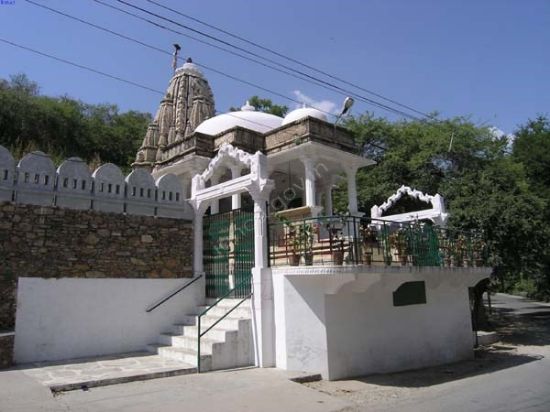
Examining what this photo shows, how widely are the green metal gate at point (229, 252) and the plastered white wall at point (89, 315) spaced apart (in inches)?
30.7

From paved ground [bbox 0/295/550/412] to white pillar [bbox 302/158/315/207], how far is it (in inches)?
227

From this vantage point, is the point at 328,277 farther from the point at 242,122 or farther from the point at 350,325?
the point at 242,122

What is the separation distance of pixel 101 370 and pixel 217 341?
2.17 metres

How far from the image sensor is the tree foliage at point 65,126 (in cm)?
3070

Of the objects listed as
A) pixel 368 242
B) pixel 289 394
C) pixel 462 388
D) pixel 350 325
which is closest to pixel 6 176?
pixel 289 394

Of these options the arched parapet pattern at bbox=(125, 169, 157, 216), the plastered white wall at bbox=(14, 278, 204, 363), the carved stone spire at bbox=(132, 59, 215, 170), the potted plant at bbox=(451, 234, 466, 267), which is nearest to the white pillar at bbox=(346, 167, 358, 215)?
the potted plant at bbox=(451, 234, 466, 267)

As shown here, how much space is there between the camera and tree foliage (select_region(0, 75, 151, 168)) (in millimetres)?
30703

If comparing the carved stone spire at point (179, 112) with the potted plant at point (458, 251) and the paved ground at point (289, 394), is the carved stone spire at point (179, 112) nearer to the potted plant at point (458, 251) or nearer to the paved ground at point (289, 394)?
the potted plant at point (458, 251)

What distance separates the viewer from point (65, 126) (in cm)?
3347

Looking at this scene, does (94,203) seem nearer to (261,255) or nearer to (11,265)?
(11,265)

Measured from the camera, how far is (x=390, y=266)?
29.6 feet

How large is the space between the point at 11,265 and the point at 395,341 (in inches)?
315

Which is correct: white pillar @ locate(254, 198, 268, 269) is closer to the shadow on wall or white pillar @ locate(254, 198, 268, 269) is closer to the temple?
the temple

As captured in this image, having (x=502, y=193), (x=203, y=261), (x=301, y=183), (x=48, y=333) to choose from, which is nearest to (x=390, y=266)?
(x=203, y=261)
